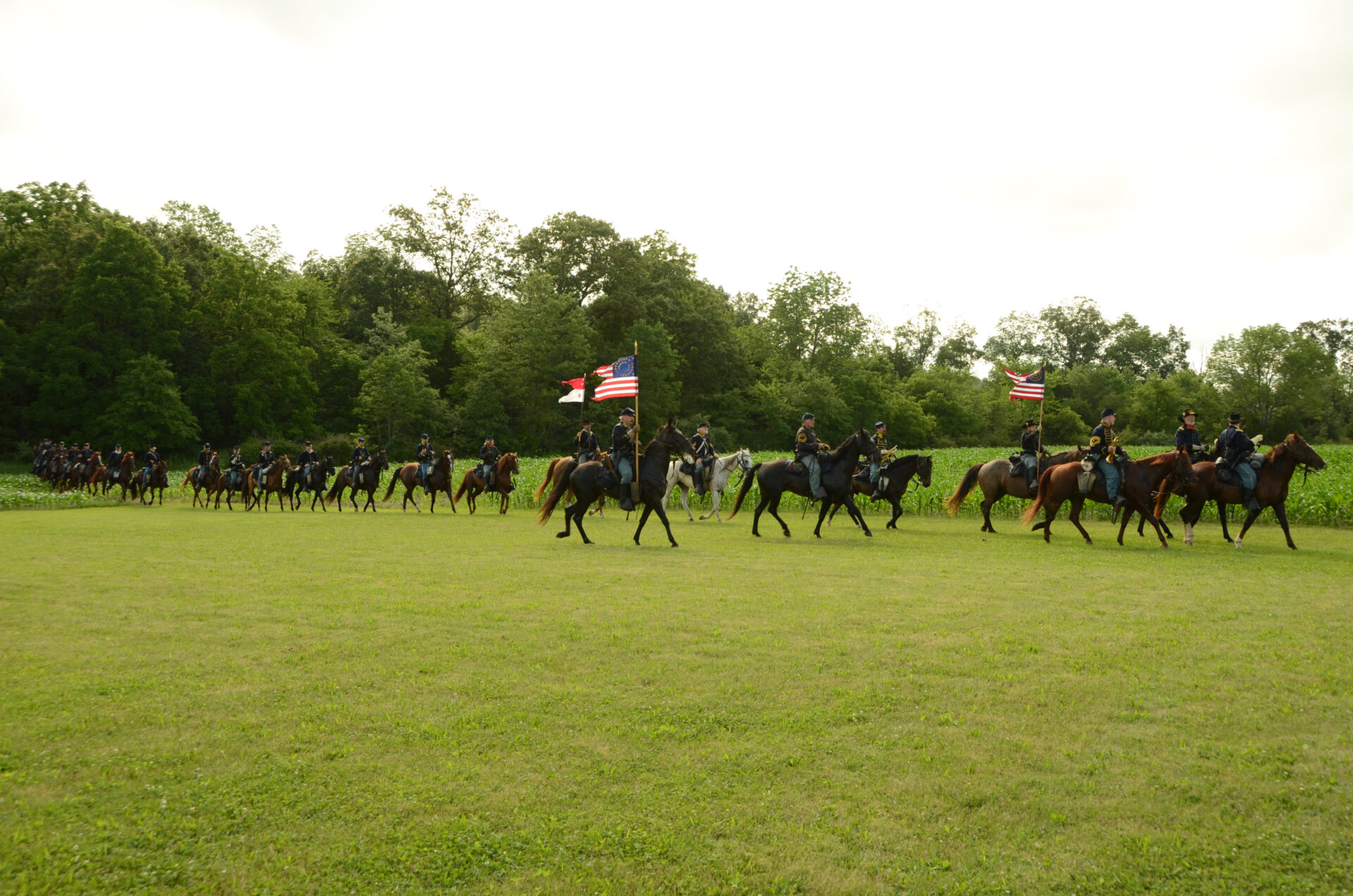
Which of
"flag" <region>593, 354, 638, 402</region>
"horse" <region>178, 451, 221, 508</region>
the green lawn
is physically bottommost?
the green lawn

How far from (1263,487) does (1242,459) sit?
68cm

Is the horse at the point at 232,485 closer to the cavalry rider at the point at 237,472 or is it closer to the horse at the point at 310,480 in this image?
the cavalry rider at the point at 237,472

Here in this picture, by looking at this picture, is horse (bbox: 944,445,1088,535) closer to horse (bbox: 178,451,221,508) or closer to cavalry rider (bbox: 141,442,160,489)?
horse (bbox: 178,451,221,508)

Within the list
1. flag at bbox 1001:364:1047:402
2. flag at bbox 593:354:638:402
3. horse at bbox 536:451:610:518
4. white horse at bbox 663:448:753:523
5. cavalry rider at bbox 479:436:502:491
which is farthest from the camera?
cavalry rider at bbox 479:436:502:491

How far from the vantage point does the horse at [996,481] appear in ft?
59.5

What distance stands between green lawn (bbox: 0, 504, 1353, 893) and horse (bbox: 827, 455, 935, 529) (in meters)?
8.72

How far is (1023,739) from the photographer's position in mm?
5004

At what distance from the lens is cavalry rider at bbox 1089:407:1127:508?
50.4ft

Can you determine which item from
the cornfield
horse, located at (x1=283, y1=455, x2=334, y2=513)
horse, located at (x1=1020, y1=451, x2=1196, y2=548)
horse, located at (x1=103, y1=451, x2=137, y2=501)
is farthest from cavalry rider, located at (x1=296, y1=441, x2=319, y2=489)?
horse, located at (x1=1020, y1=451, x2=1196, y2=548)

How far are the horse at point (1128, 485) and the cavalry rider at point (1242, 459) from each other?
76cm

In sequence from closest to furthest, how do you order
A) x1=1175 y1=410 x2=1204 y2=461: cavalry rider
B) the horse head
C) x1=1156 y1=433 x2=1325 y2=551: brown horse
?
1. the horse head
2. x1=1156 y1=433 x2=1325 y2=551: brown horse
3. x1=1175 y1=410 x2=1204 y2=461: cavalry rider

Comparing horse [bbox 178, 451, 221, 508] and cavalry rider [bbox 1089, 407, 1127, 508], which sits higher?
cavalry rider [bbox 1089, 407, 1127, 508]

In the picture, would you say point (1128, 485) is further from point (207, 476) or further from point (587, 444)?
point (207, 476)

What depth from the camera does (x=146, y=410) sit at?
48.2m
